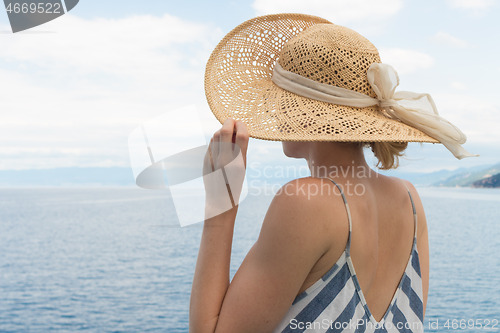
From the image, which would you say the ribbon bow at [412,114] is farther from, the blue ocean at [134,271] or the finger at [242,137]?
the blue ocean at [134,271]

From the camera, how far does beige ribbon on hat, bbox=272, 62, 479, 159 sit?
1283 millimetres

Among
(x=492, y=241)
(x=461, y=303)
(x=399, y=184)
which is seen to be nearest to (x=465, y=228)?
(x=492, y=241)

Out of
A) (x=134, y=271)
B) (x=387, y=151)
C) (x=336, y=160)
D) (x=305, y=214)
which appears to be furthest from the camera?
(x=134, y=271)

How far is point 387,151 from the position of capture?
1.38 m

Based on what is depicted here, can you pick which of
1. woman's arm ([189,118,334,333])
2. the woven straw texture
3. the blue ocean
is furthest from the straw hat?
the blue ocean

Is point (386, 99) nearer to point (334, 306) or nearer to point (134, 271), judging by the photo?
point (334, 306)

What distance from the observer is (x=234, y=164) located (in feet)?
3.75

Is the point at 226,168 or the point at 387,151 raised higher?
the point at 226,168

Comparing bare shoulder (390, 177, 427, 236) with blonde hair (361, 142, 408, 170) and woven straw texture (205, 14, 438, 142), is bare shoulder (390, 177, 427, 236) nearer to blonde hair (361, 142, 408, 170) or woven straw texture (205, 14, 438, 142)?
blonde hair (361, 142, 408, 170)

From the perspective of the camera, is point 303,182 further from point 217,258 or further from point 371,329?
point 371,329

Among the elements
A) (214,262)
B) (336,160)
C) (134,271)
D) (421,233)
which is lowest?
(134,271)

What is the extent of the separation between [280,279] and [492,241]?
7220 cm

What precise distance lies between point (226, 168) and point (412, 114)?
0.63 m

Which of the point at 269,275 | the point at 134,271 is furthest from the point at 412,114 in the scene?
the point at 134,271
